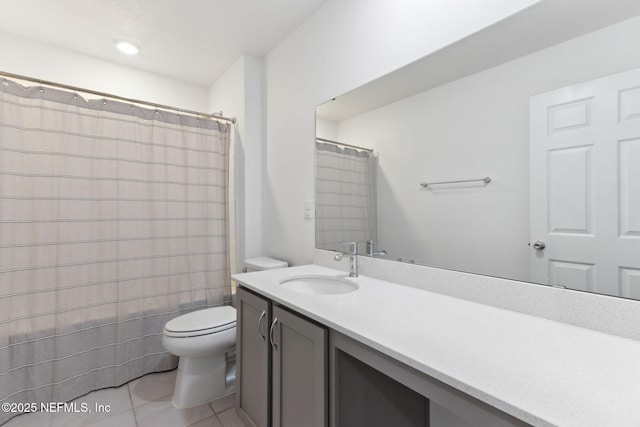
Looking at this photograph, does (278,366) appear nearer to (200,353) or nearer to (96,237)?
(200,353)

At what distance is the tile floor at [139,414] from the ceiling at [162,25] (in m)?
2.44

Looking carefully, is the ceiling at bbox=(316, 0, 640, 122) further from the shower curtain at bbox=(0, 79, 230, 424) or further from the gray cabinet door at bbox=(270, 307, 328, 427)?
the shower curtain at bbox=(0, 79, 230, 424)

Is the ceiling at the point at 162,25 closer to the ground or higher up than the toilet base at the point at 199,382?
higher up

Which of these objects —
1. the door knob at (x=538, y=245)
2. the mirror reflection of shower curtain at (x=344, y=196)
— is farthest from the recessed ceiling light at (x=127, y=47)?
the door knob at (x=538, y=245)

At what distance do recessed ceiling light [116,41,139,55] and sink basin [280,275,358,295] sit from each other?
222 centimetres

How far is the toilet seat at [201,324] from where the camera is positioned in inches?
66.7

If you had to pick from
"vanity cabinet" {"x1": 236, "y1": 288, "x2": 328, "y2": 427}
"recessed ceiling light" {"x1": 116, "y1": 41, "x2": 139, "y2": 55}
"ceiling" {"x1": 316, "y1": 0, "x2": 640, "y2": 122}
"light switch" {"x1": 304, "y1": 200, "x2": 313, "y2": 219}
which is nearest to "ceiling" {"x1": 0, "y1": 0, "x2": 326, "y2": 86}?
"recessed ceiling light" {"x1": 116, "y1": 41, "x2": 139, "y2": 55}

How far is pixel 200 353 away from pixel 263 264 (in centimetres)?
67

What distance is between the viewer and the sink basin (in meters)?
1.50

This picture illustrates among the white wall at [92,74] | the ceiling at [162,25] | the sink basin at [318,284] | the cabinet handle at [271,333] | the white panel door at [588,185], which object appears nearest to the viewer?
the white panel door at [588,185]

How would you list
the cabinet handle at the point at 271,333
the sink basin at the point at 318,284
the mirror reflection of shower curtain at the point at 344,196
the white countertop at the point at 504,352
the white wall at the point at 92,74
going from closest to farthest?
the white countertop at the point at 504,352, the cabinet handle at the point at 271,333, the sink basin at the point at 318,284, the mirror reflection of shower curtain at the point at 344,196, the white wall at the point at 92,74

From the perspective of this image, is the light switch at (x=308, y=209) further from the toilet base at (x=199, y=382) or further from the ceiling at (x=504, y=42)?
the toilet base at (x=199, y=382)

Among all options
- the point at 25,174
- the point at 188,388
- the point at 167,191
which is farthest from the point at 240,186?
the point at 188,388

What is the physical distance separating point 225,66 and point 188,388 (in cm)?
254
